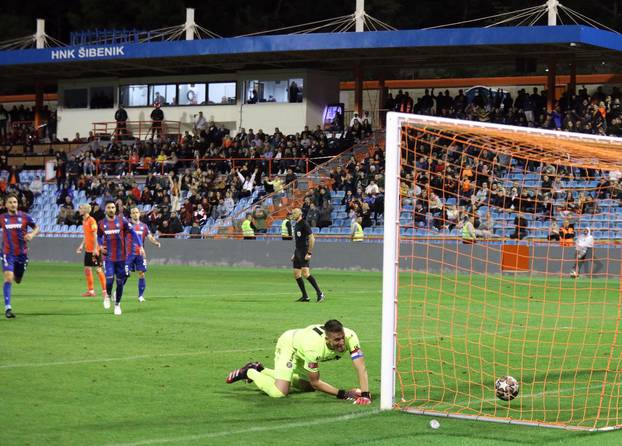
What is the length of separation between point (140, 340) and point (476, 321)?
252 inches

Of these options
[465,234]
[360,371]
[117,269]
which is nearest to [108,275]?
[117,269]

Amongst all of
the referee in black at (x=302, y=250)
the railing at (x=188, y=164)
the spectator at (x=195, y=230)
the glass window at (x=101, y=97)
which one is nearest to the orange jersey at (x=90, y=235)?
the referee in black at (x=302, y=250)

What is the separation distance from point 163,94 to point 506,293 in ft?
96.4

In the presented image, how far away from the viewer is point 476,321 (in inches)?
752

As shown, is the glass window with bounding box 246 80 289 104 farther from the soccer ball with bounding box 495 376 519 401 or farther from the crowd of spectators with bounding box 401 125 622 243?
the soccer ball with bounding box 495 376 519 401

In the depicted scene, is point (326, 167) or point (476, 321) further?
point (326, 167)

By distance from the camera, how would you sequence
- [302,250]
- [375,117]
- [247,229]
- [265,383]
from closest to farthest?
[265,383] < [302,250] < [247,229] < [375,117]

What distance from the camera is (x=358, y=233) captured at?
35719 millimetres

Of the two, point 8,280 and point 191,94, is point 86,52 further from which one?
point 8,280

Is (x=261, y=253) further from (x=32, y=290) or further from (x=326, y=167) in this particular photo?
(x=32, y=290)

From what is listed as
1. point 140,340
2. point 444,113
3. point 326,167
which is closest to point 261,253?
point 326,167

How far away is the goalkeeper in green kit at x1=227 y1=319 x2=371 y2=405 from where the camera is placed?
10367 mm

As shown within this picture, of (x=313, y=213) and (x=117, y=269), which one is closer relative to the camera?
(x=117, y=269)

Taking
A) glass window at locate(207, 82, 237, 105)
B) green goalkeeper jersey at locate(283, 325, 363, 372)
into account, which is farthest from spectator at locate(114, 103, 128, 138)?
green goalkeeper jersey at locate(283, 325, 363, 372)
